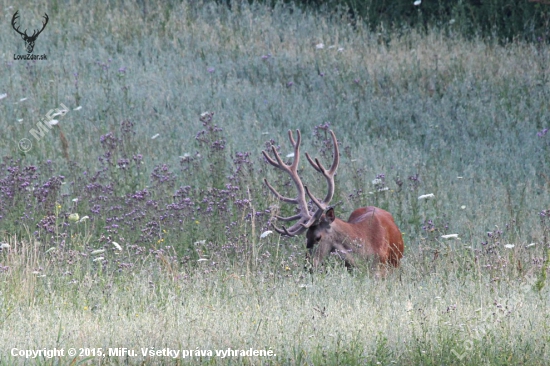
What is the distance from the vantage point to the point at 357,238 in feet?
22.5

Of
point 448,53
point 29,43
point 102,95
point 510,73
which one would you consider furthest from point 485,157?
point 29,43

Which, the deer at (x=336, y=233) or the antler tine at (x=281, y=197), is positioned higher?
the antler tine at (x=281, y=197)

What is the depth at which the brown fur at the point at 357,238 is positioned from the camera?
21.9 ft

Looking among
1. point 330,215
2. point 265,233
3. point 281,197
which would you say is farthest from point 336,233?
point 265,233

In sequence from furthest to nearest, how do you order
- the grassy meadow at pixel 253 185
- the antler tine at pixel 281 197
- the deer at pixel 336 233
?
the deer at pixel 336 233
the antler tine at pixel 281 197
the grassy meadow at pixel 253 185

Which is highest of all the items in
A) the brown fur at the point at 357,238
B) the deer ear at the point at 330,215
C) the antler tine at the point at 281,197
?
the antler tine at the point at 281,197

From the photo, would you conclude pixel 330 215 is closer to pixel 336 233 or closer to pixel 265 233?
pixel 336 233

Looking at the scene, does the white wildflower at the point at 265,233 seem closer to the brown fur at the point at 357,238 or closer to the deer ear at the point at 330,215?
the brown fur at the point at 357,238

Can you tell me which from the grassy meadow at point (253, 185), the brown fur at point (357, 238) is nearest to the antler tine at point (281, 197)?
the brown fur at point (357, 238)

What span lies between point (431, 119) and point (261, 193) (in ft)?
14.3

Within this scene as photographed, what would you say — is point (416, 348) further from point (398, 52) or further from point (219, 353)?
point (398, 52)

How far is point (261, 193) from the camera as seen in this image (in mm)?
8523

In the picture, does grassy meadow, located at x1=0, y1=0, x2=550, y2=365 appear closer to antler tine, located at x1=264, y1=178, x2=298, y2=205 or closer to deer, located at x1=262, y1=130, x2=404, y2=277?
deer, located at x1=262, y1=130, x2=404, y2=277

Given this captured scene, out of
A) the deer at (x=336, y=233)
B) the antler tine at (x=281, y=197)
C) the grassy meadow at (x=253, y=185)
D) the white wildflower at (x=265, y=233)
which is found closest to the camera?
the grassy meadow at (x=253, y=185)
